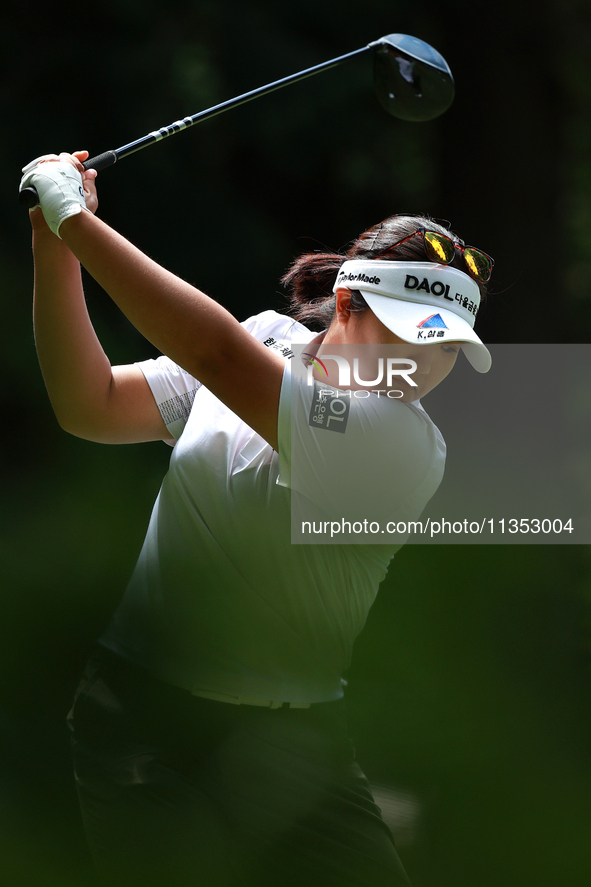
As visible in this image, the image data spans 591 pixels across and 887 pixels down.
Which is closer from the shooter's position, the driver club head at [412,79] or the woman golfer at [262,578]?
the woman golfer at [262,578]

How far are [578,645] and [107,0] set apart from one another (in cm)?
194

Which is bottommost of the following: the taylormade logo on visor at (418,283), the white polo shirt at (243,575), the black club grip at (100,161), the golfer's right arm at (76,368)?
the white polo shirt at (243,575)

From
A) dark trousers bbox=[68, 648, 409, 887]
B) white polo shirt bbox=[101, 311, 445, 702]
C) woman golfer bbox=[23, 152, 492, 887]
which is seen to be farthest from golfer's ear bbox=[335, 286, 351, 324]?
dark trousers bbox=[68, 648, 409, 887]

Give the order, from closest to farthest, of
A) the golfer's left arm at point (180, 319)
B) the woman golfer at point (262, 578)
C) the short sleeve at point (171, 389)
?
1. the golfer's left arm at point (180, 319)
2. the woman golfer at point (262, 578)
3. the short sleeve at point (171, 389)

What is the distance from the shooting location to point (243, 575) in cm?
85

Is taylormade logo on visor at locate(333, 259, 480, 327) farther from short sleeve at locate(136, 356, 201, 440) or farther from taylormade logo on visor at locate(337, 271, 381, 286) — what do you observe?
short sleeve at locate(136, 356, 201, 440)

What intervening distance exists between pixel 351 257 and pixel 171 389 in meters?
0.27

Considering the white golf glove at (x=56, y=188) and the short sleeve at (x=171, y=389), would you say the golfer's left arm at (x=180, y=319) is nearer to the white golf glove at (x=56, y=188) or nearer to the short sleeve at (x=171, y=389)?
the white golf glove at (x=56, y=188)

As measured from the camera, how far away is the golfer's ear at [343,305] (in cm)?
91

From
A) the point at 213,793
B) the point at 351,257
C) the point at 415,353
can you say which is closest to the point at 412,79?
the point at 351,257

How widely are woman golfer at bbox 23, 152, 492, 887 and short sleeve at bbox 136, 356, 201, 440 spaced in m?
0.05

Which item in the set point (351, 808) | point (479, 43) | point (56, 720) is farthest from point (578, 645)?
point (479, 43)

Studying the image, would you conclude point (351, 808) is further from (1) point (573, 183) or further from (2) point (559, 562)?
(1) point (573, 183)

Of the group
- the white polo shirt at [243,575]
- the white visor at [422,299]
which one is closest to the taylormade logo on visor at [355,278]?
the white visor at [422,299]
